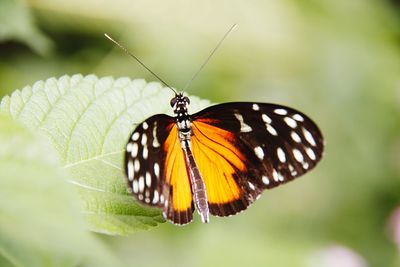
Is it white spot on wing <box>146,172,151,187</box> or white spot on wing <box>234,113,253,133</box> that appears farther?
white spot on wing <box>234,113,253,133</box>

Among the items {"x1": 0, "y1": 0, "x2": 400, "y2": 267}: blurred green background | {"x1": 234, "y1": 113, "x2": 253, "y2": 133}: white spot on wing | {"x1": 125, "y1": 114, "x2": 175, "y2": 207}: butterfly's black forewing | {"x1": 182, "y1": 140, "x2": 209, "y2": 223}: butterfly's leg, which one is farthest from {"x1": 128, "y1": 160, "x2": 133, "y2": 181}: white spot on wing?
{"x1": 0, "y1": 0, "x2": 400, "y2": 267}: blurred green background

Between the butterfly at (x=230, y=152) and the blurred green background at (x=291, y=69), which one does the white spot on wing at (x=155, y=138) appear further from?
the blurred green background at (x=291, y=69)

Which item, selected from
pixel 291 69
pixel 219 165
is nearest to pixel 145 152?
pixel 219 165

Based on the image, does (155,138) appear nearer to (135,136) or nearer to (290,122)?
(135,136)

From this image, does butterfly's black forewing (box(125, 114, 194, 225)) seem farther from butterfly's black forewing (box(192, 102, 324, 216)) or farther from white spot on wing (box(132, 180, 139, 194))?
butterfly's black forewing (box(192, 102, 324, 216))

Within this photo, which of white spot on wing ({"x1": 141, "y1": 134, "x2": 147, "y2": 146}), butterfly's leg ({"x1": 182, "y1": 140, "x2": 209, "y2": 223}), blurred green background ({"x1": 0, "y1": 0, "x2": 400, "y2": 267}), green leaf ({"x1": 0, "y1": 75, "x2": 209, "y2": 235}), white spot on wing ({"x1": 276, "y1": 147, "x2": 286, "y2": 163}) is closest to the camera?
green leaf ({"x1": 0, "y1": 75, "x2": 209, "y2": 235})

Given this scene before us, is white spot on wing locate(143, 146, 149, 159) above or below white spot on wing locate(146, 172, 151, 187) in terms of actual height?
above

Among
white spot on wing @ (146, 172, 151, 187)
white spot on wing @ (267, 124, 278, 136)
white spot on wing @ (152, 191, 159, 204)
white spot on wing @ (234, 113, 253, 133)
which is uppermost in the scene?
white spot on wing @ (234, 113, 253, 133)

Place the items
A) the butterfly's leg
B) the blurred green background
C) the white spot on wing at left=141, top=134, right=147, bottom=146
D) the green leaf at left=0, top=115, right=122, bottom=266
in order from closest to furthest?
the green leaf at left=0, top=115, right=122, bottom=266 → the white spot on wing at left=141, top=134, right=147, bottom=146 → the butterfly's leg → the blurred green background
